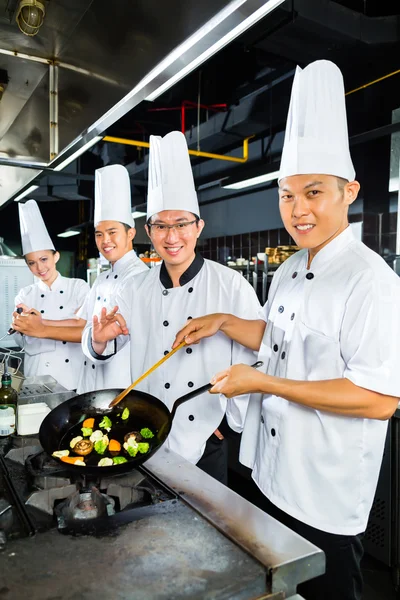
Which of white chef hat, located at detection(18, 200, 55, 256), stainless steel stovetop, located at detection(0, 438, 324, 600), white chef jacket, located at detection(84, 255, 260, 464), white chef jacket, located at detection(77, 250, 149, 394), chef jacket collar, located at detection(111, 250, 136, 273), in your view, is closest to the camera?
stainless steel stovetop, located at detection(0, 438, 324, 600)

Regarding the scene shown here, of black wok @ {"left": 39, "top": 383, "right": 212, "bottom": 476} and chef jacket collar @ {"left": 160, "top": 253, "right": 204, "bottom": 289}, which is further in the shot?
chef jacket collar @ {"left": 160, "top": 253, "right": 204, "bottom": 289}

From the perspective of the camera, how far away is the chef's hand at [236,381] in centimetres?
137

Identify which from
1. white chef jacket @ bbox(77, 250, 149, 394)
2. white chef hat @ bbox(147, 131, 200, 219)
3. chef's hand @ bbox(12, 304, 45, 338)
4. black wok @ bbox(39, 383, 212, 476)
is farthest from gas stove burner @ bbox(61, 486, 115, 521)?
chef's hand @ bbox(12, 304, 45, 338)

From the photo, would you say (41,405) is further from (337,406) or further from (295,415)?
(337,406)

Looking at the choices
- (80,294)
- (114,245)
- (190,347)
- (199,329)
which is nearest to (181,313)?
(190,347)

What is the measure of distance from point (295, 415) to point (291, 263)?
0.64m

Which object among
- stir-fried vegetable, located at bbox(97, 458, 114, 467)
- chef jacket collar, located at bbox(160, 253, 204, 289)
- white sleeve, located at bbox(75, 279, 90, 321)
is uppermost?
chef jacket collar, located at bbox(160, 253, 204, 289)

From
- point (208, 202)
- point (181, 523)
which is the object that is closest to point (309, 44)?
point (181, 523)

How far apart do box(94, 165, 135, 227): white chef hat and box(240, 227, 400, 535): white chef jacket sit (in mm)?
1682

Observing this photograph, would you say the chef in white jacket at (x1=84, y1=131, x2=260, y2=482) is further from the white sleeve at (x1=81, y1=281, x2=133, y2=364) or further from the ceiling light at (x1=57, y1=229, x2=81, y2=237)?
the ceiling light at (x1=57, y1=229, x2=81, y2=237)

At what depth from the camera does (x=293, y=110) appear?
162 centimetres

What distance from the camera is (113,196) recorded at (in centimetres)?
299

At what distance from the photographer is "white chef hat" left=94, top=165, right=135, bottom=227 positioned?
2957 mm

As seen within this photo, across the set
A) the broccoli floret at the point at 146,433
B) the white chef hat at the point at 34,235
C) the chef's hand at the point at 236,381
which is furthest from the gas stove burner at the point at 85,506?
the white chef hat at the point at 34,235
